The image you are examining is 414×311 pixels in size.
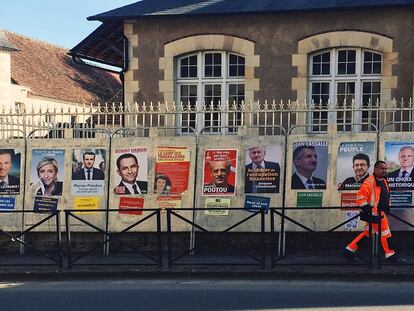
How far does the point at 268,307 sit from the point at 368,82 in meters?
7.96

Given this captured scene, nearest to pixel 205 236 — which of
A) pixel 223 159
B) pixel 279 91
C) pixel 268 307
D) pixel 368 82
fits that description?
pixel 223 159

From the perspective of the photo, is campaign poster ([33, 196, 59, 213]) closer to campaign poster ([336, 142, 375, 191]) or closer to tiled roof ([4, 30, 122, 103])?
campaign poster ([336, 142, 375, 191])

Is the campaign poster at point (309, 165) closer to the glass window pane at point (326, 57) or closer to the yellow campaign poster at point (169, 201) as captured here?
the yellow campaign poster at point (169, 201)

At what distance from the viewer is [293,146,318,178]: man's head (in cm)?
955

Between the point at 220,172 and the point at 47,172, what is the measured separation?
10.8 ft

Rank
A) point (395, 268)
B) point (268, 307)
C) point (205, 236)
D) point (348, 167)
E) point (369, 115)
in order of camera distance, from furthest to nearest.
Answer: point (369, 115)
point (205, 236)
point (348, 167)
point (395, 268)
point (268, 307)

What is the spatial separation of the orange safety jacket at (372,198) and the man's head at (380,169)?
0.32 ft

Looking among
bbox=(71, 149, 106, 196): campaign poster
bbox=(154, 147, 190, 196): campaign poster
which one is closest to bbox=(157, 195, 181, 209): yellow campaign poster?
bbox=(154, 147, 190, 196): campaign poster

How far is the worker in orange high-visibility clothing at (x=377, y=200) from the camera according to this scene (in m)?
8.39

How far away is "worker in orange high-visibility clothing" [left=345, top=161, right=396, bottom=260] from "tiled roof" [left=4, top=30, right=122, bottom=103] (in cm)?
2405

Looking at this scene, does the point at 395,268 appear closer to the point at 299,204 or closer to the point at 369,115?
the point at 299,204

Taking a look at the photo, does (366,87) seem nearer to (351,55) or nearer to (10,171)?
(351,55)

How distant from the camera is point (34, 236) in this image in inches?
410

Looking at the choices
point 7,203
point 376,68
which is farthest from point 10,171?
point 376,68
